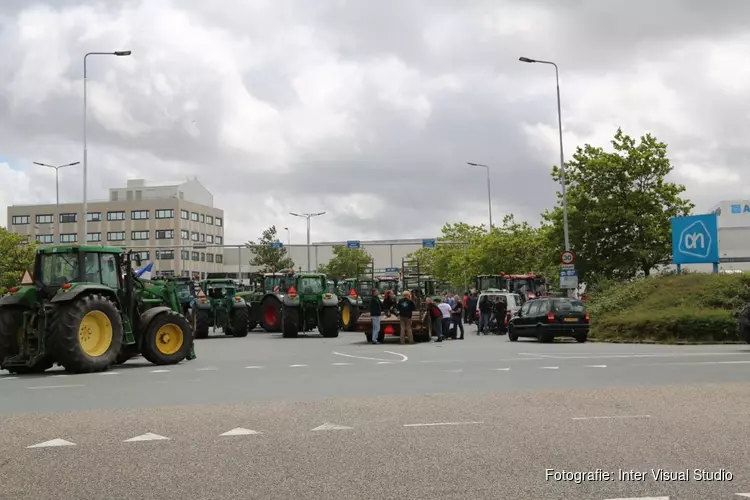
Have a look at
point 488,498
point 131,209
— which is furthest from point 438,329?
point 131,209

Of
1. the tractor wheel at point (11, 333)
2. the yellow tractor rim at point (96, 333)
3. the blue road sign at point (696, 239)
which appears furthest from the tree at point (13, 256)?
the yellow tractor rim at point (96, 333)

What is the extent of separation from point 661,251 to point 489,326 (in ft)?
41.3

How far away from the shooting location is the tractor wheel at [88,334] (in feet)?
57.4

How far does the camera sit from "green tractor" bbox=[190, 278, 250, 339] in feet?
112

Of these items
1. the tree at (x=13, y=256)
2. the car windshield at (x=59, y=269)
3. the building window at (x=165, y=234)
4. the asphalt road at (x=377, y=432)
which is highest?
the building window at (x=165, y=234)

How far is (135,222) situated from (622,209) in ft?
283

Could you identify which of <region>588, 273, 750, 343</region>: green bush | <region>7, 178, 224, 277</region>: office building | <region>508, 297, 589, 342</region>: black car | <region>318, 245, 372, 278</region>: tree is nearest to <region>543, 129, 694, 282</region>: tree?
<region>588, 273, 750, 343</region>: green bush

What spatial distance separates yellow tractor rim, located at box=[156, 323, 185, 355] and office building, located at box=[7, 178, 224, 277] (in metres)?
96.7

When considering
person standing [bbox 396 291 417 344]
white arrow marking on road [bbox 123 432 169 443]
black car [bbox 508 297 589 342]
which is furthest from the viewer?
black car [bbox 508 297 589 342]

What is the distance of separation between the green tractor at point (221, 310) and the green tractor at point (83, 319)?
44.8 ft

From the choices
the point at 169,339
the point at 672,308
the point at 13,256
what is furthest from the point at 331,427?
the point at 13,256

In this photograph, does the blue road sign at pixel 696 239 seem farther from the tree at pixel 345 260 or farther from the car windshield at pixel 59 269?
the tree at pixel 345 260

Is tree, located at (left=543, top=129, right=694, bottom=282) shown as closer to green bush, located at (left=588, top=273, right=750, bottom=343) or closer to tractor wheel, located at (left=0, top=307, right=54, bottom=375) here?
green bush, located at (left=588, top=273, right=750, bottom=343)

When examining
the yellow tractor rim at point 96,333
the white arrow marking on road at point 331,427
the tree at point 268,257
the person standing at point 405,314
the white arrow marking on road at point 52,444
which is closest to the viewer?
the white arrow marking on road at point 52,444
